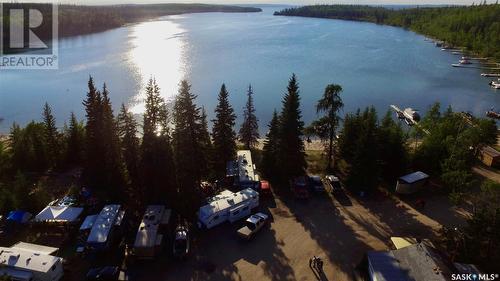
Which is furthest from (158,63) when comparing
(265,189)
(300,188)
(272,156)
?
(300,188)

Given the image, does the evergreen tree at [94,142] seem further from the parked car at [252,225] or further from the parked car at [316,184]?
the parked car at [316,184]

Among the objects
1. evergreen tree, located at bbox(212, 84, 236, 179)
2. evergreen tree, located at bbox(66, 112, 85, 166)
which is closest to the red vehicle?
evergreen tree, located at bbox(212, 84, 236, 179)

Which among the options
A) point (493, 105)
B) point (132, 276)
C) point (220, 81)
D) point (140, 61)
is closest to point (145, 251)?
point (132, 276)

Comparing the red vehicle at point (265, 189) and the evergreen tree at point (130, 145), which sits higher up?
the evergreen tree at point (130, 145)

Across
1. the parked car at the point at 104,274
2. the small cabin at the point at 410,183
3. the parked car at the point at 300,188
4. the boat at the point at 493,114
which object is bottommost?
the parked car at the point at 104,274

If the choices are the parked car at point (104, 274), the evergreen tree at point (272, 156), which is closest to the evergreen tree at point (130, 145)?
the parked car at point (104, 274)

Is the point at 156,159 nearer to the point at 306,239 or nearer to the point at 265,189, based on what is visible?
the point at 265,189
